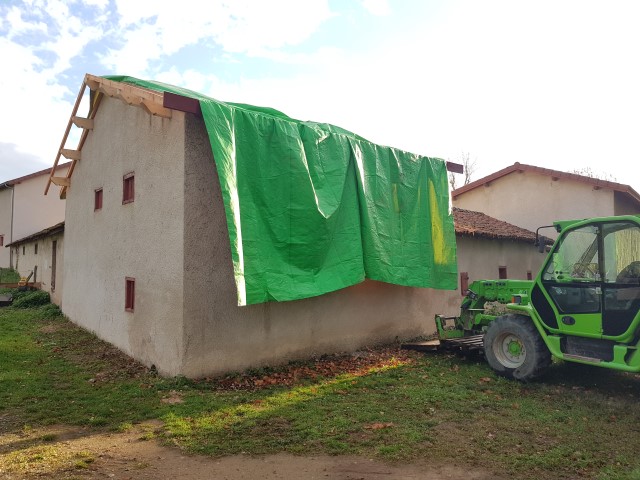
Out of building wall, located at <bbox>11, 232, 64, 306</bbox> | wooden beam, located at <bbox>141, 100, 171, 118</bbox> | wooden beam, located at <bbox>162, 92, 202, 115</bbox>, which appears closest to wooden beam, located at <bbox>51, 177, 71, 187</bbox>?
building wall, located at <bbox>11, 232, 64, 306</bbox>

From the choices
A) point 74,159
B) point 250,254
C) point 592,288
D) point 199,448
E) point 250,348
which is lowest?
point 199,448

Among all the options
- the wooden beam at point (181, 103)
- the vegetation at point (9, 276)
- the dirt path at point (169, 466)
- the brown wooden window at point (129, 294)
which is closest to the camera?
the dirt path at point (169, 466)

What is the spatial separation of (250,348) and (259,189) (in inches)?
106

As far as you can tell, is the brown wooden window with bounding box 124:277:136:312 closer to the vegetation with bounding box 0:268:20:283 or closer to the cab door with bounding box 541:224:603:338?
the cab door with bounding box 541:224:603:338

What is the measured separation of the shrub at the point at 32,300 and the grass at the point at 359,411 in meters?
7.74

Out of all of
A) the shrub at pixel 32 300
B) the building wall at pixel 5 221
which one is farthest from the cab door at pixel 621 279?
the building wall at pixel 5 221

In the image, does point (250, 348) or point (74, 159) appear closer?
point (250, 348)

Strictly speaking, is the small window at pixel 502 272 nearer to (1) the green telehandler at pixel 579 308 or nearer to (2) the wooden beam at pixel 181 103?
(1) the green telehandler at pixel 579 308

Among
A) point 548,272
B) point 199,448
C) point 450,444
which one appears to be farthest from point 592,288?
point 199,448

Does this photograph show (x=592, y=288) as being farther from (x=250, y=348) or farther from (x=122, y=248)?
(x=122, y=248)

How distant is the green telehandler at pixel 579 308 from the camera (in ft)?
20.2

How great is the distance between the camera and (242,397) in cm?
653

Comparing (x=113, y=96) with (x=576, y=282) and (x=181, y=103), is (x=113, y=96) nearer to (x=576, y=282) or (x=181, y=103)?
(x=181, y=103)

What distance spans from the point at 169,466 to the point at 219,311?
3202mm
